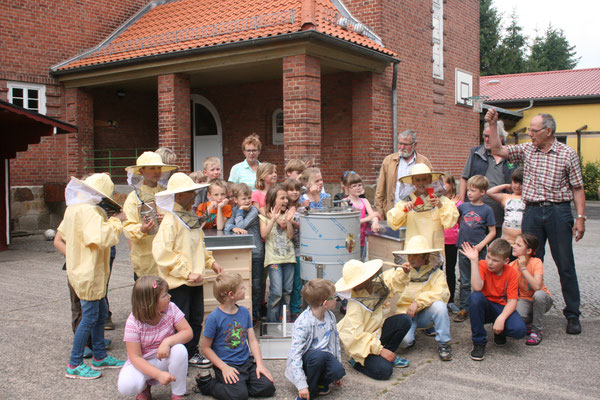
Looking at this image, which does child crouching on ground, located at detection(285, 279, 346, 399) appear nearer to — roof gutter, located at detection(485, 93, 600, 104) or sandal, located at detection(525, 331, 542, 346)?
sandal, located at detection(525, 331, 542, 346)

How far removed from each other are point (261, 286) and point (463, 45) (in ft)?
44.0

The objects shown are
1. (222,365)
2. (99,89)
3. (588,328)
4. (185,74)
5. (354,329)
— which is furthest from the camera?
(99,89)

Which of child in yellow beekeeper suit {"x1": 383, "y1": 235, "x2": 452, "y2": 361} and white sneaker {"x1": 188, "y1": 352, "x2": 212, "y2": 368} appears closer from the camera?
white sneaker {"x1": 188, "y1": 352, "x2": 212, "y2": 368}

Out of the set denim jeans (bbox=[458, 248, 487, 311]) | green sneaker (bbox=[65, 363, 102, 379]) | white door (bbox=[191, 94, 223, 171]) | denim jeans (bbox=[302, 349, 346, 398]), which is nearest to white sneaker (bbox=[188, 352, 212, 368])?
green sneaker (bbox=[65, 363, 102, 379])

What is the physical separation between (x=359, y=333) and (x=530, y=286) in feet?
6.59

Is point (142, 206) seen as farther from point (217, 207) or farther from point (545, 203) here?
point (545, 203)

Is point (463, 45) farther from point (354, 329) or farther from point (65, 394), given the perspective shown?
point (65, 394)

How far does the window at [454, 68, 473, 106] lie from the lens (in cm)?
1650

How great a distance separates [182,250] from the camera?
443 centimetres

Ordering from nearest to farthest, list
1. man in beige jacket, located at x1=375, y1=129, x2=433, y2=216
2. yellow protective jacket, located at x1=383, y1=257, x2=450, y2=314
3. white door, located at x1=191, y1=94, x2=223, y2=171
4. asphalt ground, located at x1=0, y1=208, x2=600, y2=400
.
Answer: asphalt ground, located at x1=0, y1=208, x2=600, y2=400
yellow protective jacket, located at x1=383, y1=257, x2=450, y2=314
man in beige jacket, located at x1=375, y1=129, x2=433, y2=216
white door, located at x1=191, y1=94, x2=223, y2=171

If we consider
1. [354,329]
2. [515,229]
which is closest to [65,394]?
[354,329]

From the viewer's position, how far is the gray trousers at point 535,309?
514 centimetres

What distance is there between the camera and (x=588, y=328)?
18.0ft

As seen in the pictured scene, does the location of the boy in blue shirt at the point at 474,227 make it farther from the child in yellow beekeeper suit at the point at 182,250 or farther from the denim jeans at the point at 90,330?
the denim jeans at the point at 90,330
